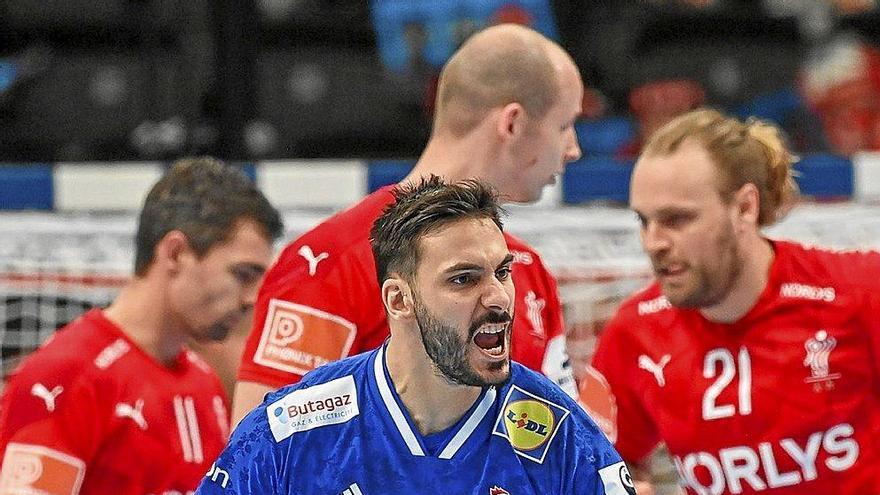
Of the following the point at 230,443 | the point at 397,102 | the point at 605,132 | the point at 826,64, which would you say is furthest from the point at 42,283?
the point at 826,64

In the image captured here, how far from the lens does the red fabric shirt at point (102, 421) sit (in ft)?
12.1

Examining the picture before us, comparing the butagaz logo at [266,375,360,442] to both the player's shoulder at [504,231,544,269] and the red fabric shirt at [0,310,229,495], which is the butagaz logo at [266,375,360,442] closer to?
the player's shoulder at [504,231,544,269]

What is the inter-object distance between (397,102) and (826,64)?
2136 mm

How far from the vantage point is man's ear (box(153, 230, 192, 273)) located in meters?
4.18

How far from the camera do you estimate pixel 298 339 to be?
346 centimetres

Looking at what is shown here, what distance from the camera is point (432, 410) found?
3014 millimetres

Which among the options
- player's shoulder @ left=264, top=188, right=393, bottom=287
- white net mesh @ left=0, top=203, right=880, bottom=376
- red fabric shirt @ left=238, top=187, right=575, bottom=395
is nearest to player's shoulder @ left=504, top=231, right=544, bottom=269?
red fabric shirt @ left=238, top=187, right=575, bottom=395

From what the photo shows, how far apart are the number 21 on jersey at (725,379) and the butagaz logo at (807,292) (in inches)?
7.5

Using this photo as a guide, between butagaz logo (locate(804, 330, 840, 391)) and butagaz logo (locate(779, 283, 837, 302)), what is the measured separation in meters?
0.09

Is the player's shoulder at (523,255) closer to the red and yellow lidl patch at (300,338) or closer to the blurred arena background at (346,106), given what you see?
the red and yellow lidl patch at (300,338)

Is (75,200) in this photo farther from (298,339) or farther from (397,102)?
(298,339)

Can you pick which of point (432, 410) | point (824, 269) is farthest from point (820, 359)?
point (432, 410)

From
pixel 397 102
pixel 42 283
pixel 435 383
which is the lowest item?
pixel 42 283

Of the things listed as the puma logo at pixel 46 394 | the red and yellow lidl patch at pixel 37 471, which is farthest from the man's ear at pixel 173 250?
the red and yellow lidl patch at pixel 37 471
